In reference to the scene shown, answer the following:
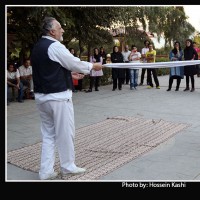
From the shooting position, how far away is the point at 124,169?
443 cm

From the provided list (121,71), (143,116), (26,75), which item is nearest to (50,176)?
(143,116)

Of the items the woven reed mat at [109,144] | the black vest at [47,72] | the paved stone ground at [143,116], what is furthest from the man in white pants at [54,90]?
the paved stone ground at [143,116]

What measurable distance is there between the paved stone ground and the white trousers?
1.18ft

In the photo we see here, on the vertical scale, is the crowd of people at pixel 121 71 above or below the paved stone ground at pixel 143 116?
above

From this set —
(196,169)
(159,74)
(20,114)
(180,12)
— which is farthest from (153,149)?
(180,12)

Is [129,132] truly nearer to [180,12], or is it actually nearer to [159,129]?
[159,129]

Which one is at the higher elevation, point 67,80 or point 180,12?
point 180,12

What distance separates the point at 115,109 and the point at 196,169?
4362 millimetres

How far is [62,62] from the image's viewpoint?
3.82 meters

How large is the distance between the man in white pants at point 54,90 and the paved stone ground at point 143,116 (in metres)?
0.43

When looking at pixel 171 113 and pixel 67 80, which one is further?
pixel 171 113

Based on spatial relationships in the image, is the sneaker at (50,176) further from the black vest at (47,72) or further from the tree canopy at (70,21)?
the tree canopy at (70,21)

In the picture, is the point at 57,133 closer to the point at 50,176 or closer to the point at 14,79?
the point at 50,176

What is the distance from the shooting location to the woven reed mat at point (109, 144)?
4.60 m
